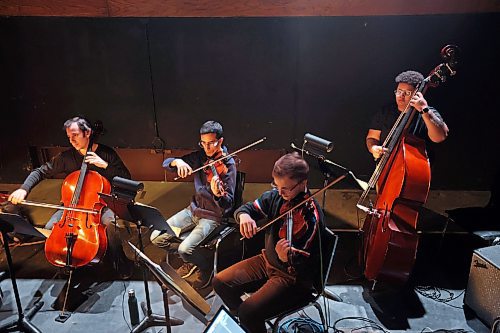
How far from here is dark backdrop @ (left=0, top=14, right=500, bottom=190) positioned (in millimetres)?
4258

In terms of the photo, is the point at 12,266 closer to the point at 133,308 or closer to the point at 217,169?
the point at 133,308

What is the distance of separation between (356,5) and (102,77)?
2.45 metres

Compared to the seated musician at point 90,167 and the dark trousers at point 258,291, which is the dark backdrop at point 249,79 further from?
the dark trousers at point 258,291

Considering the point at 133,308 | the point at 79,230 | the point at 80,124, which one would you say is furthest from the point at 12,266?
the point at 80,124

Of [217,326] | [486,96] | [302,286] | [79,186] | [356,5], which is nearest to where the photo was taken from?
[217,326]

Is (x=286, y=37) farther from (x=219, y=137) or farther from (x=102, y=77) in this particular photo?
(x=102, y=77)

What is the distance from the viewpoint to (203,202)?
137 inches

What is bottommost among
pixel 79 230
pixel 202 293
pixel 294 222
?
pixel 202 293

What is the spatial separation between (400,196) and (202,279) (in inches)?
62.5

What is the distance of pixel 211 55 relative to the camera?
436 cm

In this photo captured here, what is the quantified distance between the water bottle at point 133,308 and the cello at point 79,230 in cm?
40

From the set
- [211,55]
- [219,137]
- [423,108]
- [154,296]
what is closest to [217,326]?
[154,296]

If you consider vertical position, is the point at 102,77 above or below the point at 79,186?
above

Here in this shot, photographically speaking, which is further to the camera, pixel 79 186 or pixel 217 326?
pixel 79 186
